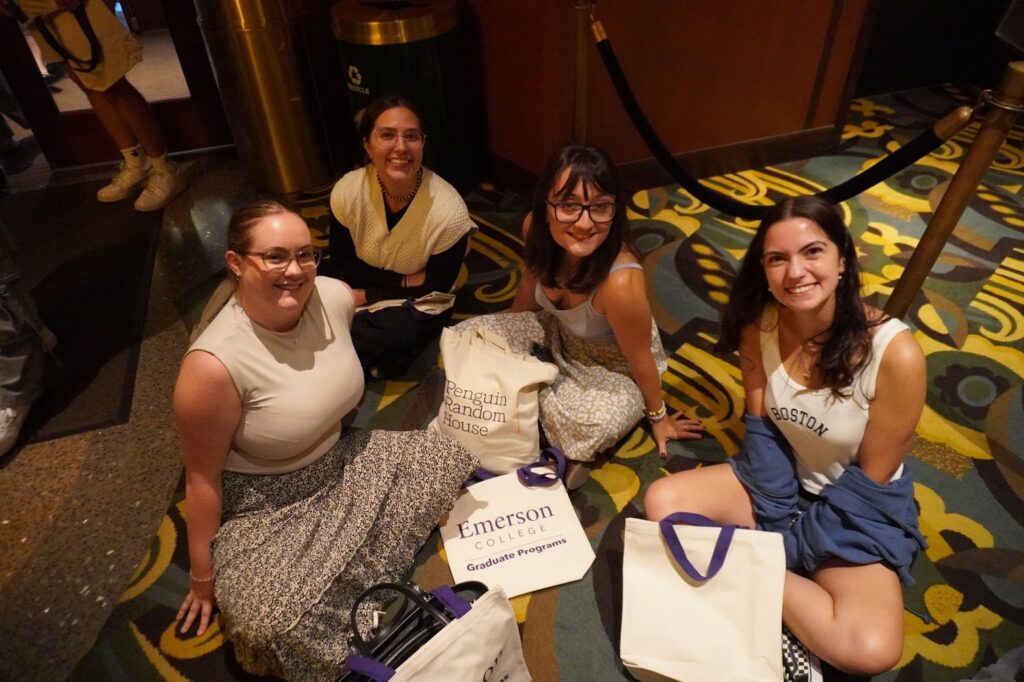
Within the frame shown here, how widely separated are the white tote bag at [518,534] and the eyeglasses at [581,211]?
0.71 meters

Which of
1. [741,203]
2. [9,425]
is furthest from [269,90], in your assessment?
[741,203]

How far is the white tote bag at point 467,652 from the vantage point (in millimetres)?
1176

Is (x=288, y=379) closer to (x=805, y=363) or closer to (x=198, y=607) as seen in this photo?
(x=198, y=607)

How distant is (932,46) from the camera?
415 centimetres

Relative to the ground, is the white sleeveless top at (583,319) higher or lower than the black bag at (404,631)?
higher

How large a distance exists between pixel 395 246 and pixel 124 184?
2285 millimetres

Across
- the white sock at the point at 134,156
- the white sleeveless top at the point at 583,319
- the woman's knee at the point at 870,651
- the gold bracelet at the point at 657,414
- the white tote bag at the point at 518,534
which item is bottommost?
the white tote bag at the point at 518,534

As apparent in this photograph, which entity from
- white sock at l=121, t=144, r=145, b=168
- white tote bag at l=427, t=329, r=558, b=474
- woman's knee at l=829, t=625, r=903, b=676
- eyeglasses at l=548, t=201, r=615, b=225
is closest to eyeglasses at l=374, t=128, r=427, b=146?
eyeglasses at l=548, t=201, r=615, b=225

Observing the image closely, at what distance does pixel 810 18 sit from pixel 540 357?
7.86ft

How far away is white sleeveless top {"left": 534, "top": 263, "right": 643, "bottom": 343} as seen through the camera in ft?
6.21

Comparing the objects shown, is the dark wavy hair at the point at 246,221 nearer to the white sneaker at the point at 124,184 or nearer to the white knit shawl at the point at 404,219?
the white knit shawl at the point at 404,219

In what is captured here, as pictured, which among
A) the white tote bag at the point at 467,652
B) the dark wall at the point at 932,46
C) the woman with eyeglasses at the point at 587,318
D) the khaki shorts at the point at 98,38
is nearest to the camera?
the white tote bag at the point at 467,652

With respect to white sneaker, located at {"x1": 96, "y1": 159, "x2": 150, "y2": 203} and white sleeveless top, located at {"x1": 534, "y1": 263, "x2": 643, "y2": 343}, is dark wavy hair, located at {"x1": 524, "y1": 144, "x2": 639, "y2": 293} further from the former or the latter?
white sneaker, located at {"x1": 96, "y1": 159, "x2": 150, "y2": 203}

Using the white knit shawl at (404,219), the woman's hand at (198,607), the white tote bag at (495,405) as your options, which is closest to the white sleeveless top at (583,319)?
the white tote bag at (495,405)
